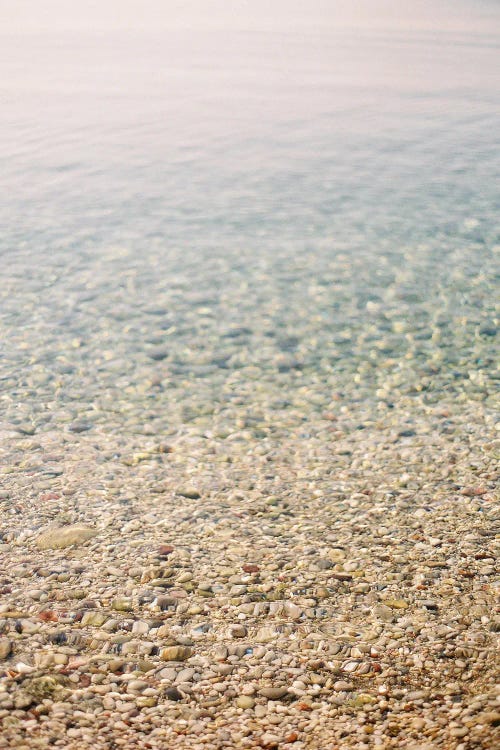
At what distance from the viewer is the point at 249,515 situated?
6.32 m

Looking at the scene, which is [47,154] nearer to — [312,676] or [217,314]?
[217,314]

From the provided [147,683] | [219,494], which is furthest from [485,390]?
[147,683]

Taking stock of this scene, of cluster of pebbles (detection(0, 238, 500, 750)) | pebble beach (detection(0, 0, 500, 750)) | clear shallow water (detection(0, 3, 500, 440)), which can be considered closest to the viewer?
cluster of pebbles (detection(0, 238, 500, 750))

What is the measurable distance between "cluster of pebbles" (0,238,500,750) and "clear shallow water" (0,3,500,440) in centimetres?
6

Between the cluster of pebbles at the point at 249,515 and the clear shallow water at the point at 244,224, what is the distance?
0.06 m

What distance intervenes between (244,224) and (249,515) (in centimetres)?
778

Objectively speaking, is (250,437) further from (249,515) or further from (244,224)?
(244,224)

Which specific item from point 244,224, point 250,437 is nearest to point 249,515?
point 250,437

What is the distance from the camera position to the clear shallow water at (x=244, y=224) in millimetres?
9148

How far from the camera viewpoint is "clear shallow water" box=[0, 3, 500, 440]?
915 centimetres

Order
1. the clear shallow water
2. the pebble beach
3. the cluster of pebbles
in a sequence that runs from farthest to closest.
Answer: the clear shallow water, the pebble beach, the cluster of pebbles

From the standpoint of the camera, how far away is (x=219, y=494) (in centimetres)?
661

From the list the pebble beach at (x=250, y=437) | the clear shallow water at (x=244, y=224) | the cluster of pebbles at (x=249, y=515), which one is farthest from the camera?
the clear shallow water at (x=244, y=224)

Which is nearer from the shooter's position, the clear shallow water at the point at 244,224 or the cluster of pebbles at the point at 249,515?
the cluster of pebbles at the point at 249,515
